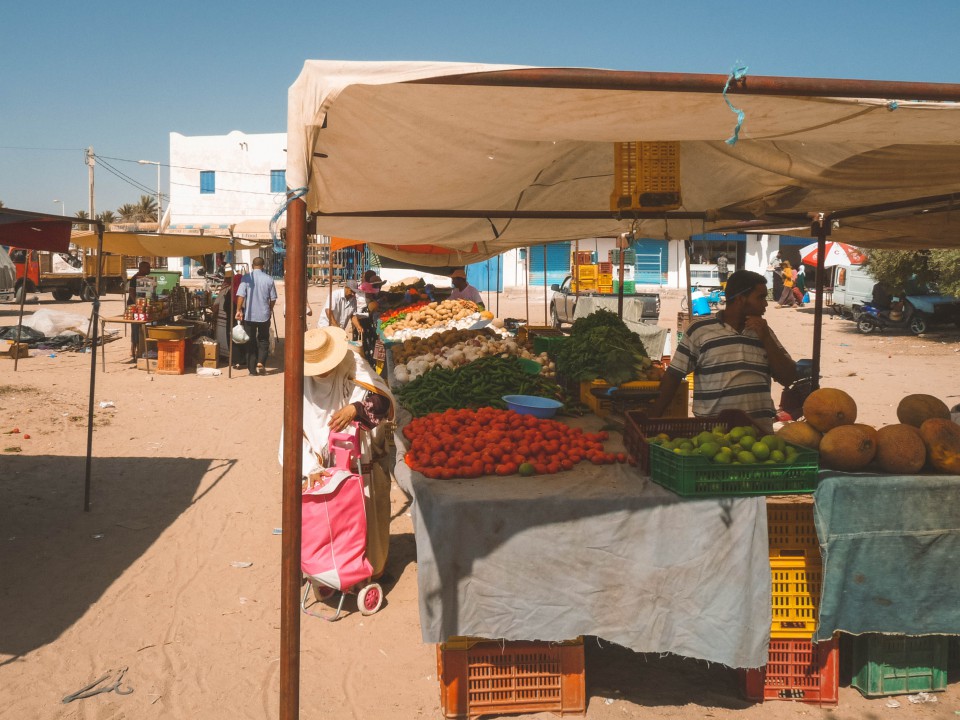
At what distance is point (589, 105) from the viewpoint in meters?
2.94

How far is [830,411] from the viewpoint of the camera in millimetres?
3783

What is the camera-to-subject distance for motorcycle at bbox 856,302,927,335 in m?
19.6

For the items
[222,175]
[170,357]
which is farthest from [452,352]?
[222,175]

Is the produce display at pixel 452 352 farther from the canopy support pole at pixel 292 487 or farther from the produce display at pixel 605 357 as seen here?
the canopy support pole at pixel 292 487

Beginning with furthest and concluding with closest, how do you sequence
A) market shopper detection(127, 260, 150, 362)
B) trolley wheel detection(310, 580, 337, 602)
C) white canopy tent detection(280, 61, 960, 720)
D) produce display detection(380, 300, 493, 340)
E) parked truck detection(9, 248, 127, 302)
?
parked truck detection(9, 248, 127, 302) < market shopper detection(127, 260, 150, 362) < produce display detection(380, 300, 493, 340) < trolley wheel detection(310, 580, 337, 602) < white canopy tent detection(280, 61, 960, 720)

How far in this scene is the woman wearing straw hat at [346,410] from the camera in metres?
4.68

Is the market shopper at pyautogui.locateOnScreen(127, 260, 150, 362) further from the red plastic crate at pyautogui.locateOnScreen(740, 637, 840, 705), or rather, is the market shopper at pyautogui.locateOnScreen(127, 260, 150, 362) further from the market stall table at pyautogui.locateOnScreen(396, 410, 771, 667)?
the red plastic crate at pyautogui.locateOnScreen(740, 637, 840, 705)

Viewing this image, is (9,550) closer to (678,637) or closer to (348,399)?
(348,399)

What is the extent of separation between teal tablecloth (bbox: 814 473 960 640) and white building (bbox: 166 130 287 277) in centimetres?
4180

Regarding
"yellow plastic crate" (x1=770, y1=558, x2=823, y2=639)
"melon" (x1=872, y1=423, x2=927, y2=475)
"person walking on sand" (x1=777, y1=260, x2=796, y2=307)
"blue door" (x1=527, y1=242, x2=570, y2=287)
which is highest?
"blue door" (x1=527, y1=242, x2=570, y2=287)

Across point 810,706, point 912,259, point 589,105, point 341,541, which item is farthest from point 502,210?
point 912,259

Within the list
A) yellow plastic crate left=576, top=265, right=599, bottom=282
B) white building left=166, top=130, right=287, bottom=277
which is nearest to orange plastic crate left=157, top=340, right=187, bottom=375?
yellow plastic crate left=576, top=265, right=599, bottom=282

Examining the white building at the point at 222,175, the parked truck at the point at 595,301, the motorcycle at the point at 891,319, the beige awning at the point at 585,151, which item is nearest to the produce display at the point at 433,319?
the beige awning at the point at 585,151

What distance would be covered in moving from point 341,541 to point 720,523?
238 centimetres
